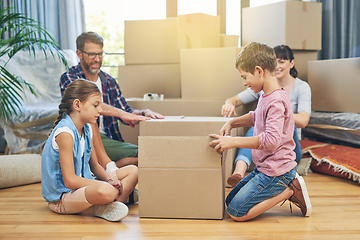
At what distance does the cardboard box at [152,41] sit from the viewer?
7.66 ft

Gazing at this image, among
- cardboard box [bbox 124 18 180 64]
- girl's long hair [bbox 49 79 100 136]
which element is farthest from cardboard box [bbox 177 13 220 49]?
girl's long hair [bbox 49 79 100 136]

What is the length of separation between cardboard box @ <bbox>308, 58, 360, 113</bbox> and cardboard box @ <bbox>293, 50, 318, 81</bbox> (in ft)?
0.18

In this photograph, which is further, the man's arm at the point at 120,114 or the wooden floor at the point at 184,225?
the man's arm at the point at 120,114

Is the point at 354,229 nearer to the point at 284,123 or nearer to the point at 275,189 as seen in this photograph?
the point at 275,189

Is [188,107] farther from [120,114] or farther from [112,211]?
[112,211]

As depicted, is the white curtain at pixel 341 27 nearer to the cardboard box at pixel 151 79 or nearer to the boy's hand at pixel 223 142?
Result: the cardboard box at pixel 151 79

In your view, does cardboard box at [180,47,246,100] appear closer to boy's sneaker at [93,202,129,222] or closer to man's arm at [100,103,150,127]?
man's arm at [100,103,150,127]

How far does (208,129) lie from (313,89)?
1212 mm

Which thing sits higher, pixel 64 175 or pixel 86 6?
pixel 86 6

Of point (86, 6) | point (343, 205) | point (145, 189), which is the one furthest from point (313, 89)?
point (86, 6)

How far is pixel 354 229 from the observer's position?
116cm

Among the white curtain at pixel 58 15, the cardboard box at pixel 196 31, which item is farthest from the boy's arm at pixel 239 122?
the white curtain at pixel 58 15

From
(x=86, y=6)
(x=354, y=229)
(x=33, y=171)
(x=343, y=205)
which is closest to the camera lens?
(x=354, y=229)

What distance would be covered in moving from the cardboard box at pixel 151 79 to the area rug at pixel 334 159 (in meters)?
0.95
